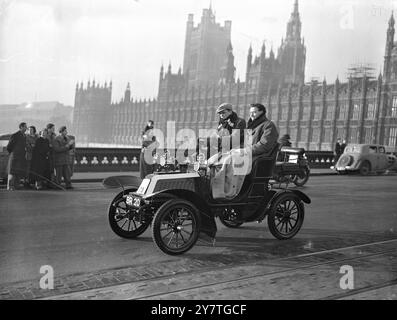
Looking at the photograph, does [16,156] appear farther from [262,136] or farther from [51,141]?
[262,136]

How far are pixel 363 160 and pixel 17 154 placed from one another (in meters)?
15.9

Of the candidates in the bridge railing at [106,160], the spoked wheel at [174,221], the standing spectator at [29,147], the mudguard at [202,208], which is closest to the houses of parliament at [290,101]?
the bridge railing at [106,160]

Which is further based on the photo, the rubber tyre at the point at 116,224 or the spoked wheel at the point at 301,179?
the spoked wheel at the point at 301,179

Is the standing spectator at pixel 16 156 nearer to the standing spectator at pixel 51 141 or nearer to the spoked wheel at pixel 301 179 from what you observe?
the standing spectator at pixel 51 141

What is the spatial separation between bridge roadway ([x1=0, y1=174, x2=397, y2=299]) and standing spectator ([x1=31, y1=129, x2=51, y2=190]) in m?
3.37

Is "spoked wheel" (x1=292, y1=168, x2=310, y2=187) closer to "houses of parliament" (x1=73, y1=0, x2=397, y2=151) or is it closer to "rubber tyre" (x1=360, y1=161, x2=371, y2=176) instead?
"rubber tyre" (x1=360, y1=161, x2=371, y2=176)

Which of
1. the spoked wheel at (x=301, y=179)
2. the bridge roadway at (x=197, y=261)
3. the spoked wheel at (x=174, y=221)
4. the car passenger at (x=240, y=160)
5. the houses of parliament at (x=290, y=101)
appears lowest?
the bridge roadway at (x=197, y=261)

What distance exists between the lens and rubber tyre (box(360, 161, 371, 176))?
21422 mm

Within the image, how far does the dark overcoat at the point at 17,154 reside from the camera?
35.4 feet

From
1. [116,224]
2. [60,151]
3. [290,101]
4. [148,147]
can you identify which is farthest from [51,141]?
[290,101]

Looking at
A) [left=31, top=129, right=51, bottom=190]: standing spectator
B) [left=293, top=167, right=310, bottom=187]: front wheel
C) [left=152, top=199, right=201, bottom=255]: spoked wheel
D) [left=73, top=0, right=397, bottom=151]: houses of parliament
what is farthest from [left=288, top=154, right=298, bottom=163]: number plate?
[left=73, top=0, right=397, bottom=151]: houses of parliament

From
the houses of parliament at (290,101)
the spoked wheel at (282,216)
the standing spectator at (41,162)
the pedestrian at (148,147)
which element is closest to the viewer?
the spoked wheel at (282,216)

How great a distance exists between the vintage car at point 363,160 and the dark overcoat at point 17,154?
1488 centimetres
